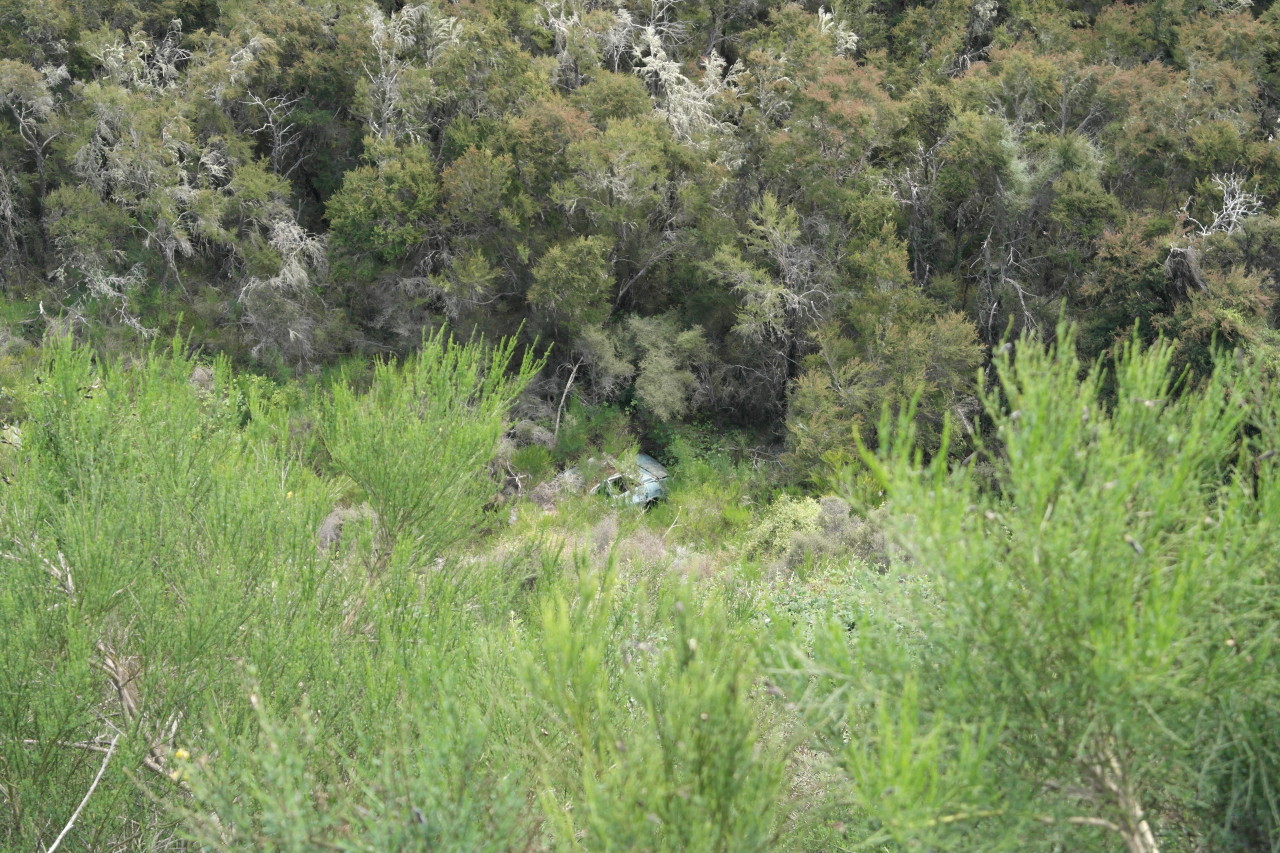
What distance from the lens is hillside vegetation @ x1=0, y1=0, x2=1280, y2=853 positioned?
228cm

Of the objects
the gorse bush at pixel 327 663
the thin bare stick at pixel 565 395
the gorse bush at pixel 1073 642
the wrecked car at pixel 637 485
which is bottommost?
the wrecked car at pixel 637 485

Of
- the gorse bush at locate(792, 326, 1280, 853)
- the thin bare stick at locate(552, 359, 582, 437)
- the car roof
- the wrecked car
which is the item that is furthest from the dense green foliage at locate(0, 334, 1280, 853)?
the thin bare stick at locate(552, 359, 582, 437)

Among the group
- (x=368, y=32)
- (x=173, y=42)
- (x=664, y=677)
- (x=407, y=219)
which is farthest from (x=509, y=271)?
(x=664, y=677)

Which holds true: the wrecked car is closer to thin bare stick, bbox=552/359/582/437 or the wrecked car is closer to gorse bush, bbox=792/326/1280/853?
thin bare stick, bbox=552/359/582/437

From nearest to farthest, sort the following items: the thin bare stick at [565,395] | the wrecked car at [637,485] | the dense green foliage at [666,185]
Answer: the dense green foliage at [666,185]
the wrecked car at [637,485]
the thin bare stick at [565,395]

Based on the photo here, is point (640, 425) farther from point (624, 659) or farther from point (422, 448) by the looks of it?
point (624, 659)

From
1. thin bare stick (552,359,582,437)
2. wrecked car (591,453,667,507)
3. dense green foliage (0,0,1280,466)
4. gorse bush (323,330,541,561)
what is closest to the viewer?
gorse bush (323,330,541,561)

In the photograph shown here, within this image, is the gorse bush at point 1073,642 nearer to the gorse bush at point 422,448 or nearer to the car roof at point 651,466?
the gorse bush at point 422,448

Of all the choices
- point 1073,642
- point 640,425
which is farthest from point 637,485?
point 1073,642

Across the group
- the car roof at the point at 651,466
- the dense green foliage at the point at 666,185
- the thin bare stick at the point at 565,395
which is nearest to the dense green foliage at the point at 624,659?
the dense green foliage at the point at 666,185

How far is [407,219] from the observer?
1235cm

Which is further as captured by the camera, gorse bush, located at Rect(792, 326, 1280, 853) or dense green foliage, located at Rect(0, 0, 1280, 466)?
dense green foliage, located at Rect(0, 0, 1280, 466)

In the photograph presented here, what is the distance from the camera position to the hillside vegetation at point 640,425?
2275mm

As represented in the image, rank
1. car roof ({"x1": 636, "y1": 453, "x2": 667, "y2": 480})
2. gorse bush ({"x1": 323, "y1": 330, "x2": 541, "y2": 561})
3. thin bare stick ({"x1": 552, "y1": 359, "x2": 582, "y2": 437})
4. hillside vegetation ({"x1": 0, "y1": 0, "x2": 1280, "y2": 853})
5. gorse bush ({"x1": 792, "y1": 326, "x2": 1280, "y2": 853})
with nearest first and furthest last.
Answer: gorse bush ({"x1": 792, "y1": 326, "x2": 1280, "y2": 853})
hillside vegetation ({"x1": 0, "y1": 0, "x2": 1280, "y2": 853})
gorse bush ({"x1": 323, "y1": 330, "x2": 541, "y2": 561})
car roof ({"x1": 636, "y1": 453, "x2": 667, "y2": 480})
thin bare stick ({"x1": 552, "y1": 359, "x2": 582, "y2": 437})
